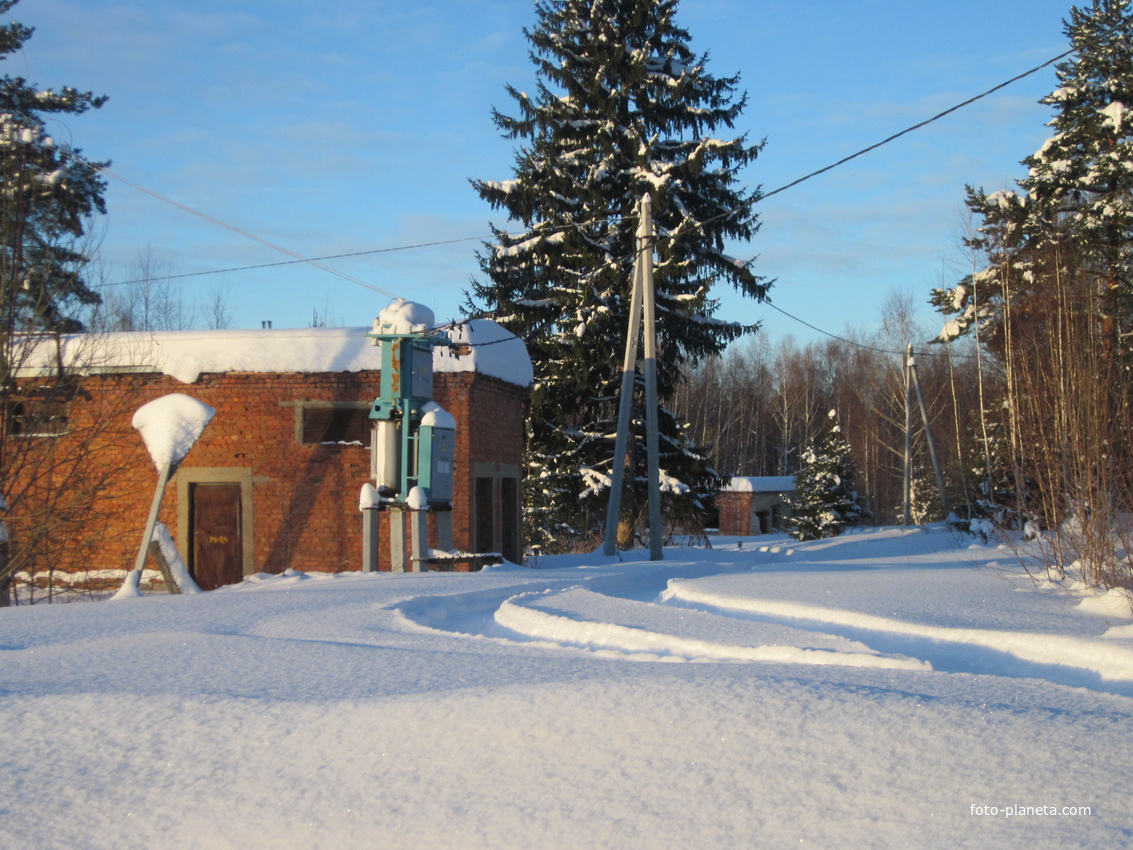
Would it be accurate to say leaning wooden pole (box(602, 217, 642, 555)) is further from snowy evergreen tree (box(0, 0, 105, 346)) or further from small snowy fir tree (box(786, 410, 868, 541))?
small snowy fir tree (box(786, 410, 868, 541))

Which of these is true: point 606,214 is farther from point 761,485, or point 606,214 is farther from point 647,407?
point 761,485

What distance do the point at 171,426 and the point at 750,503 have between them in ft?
138

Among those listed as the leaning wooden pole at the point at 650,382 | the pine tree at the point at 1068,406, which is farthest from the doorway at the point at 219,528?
the pine tree at the point at 1068,406

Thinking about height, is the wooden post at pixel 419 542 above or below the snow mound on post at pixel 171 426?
below

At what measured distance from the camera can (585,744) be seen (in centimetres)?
387

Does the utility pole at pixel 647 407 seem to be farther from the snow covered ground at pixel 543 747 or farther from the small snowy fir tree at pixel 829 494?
the small snowy fir tree at pixel 829 494

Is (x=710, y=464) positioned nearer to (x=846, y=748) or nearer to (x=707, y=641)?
(x=707, y=641)

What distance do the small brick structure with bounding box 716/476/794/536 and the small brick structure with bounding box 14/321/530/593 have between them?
3497 cm

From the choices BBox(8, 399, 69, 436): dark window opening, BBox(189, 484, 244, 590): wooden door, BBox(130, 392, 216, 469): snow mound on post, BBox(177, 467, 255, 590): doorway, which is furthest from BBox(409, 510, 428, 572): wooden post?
BBox(8, 399, 69, 436): dark window opening

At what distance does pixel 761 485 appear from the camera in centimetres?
5194

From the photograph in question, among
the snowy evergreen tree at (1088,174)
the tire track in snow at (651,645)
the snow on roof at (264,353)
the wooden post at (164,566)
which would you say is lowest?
the tire track in snow at (651,645)

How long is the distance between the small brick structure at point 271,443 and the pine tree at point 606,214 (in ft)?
23.4

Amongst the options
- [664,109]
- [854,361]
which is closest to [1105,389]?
[664,109]

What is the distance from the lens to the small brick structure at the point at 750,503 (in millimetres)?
51312
